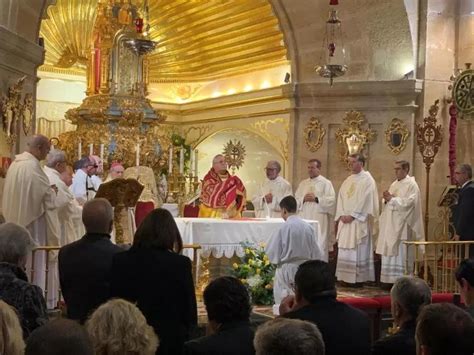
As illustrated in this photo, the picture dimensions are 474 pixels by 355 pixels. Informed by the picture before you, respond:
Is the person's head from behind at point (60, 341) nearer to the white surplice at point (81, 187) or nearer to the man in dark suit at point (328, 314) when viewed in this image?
the man in dark suit at point (328, 314)

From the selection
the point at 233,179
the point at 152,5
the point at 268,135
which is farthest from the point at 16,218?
the point at 152,5

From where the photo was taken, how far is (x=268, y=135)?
1634 cm

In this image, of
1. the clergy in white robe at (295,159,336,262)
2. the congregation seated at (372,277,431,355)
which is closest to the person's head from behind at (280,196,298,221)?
the clergy in white robe at (295,159,336,262)

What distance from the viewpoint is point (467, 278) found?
4.35 metres

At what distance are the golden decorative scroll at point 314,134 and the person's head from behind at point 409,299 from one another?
9860 mm

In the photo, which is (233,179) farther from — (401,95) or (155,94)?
(155,94)

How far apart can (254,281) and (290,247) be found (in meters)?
1.21

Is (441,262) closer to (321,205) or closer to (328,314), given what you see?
(321,205)

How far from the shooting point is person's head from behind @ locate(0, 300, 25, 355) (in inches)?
104

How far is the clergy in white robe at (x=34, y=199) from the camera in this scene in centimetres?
835

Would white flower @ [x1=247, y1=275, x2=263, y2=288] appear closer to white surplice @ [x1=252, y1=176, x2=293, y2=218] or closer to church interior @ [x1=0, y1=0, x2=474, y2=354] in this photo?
church interior @ [x1=0, y1=0, x2=474, y2=354]

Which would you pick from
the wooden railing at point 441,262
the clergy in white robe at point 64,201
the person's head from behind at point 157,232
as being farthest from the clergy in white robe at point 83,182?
the person's head from behind at point 157,232

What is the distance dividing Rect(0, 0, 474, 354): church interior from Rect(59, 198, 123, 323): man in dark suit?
16.6ft

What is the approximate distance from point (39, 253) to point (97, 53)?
6.79 meters
